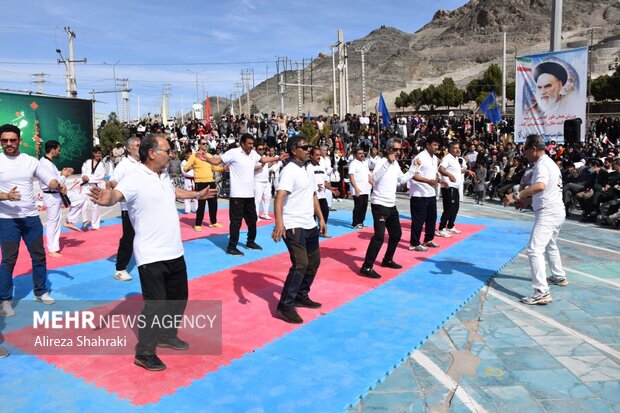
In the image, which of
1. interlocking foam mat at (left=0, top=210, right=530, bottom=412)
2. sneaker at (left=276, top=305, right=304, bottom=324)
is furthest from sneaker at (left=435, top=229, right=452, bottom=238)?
sneaker at (left=276, top=305, right=304, bottom=324)

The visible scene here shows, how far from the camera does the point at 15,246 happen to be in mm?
5371

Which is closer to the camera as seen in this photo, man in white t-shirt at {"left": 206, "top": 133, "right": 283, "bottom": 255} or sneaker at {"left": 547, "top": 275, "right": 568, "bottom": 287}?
sneaker at {"left": 547, "top": 275, "right": 568, "bottom": 287}

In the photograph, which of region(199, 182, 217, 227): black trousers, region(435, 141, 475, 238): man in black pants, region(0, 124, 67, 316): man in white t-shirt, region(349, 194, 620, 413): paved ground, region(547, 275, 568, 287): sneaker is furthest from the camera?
region(199, 182, 217, 227): black trousers

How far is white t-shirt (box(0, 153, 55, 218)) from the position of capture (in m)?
5.36

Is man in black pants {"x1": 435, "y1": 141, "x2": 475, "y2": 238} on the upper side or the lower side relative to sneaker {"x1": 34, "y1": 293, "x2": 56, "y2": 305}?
upper

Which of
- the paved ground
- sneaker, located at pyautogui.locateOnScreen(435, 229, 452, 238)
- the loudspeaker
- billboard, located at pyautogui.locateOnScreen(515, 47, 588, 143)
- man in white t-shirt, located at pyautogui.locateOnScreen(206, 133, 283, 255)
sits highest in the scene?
billboard, located at pyautogui.locateOnScreen(515, 47, 588, 143)

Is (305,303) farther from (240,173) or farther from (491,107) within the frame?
(491,107)

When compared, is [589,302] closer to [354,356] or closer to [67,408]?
[354,356]

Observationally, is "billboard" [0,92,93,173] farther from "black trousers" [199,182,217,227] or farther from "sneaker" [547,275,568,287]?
"sneaker" [547,275,568,287]

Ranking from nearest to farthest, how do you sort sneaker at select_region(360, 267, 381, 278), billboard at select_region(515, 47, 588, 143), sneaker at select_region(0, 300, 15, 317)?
sneaker at select_region(0, 300, 15, 317), sneaker at select_region(360, 267, 381, 278), billboard at select_region(515, 47, 588, 143)

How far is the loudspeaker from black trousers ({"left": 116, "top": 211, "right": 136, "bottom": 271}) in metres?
8.81

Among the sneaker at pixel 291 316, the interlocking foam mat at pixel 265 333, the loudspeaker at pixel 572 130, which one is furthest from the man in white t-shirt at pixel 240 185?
the loudspeaker at pixel 572 130

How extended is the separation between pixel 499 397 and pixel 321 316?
217 cm

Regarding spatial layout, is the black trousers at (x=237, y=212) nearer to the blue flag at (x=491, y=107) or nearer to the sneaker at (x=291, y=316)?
the sneaker at (x=291, y=316)
